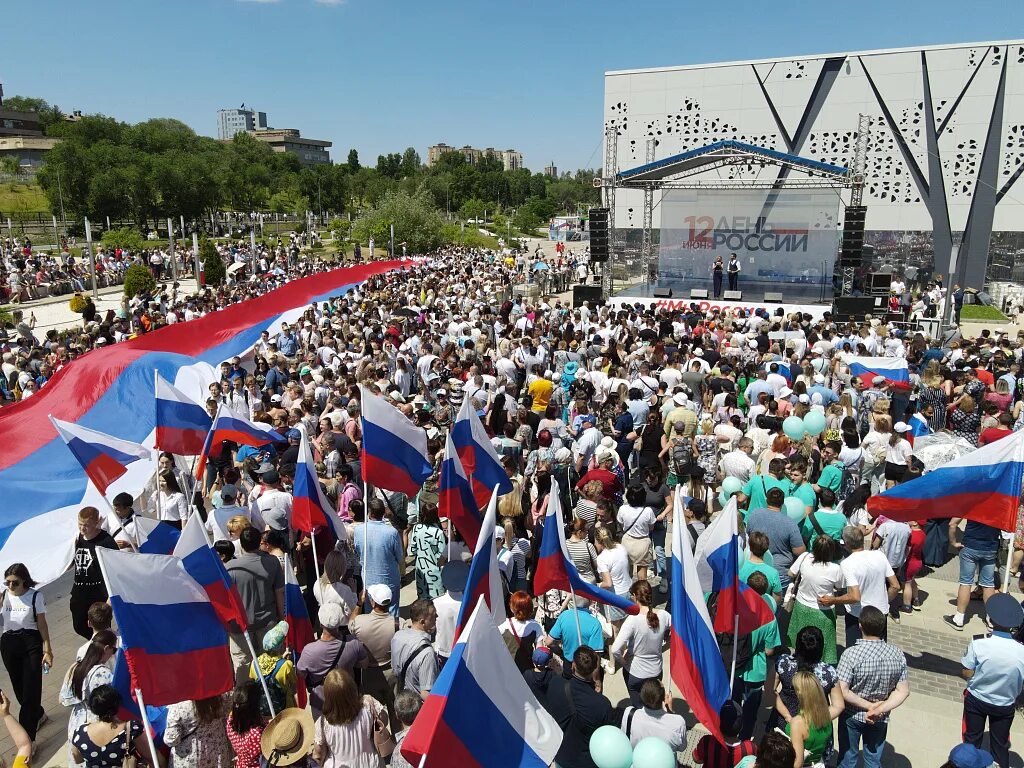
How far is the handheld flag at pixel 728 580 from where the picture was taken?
4777 millimetres

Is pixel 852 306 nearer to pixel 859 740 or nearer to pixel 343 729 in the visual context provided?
pixel 859 740

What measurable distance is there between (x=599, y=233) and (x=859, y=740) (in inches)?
844

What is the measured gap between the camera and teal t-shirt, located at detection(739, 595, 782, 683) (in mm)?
5031

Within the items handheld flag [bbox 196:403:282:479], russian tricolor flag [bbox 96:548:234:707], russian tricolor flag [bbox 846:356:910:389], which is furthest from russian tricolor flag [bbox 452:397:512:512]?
russian tricolor flag [bbox 846:356:910:389]

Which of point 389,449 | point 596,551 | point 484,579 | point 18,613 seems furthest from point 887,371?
point 18,613

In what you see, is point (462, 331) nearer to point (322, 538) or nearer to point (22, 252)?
point (322, 538)

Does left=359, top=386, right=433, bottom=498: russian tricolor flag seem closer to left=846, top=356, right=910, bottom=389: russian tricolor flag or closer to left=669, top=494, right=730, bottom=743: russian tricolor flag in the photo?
left=669, top=494, right=730, bottom=743: russian tricolor flag

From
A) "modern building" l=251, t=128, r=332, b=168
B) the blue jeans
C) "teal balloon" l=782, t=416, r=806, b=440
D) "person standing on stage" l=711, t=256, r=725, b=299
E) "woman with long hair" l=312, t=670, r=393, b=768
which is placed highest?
"modern building" l=251, t=128, r=332, b=168

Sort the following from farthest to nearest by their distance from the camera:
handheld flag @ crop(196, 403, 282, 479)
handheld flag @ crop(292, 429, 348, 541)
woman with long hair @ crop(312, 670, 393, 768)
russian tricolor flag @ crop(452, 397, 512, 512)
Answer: handheld flag @ crop(196, 403, 282, 479) < russian tricolor flag @ crop(452, 397, 512, 512) < handheld flag @ crop(292, 429, 348, 541) < woman with long hair @ crop(312, 670, 393, 768)

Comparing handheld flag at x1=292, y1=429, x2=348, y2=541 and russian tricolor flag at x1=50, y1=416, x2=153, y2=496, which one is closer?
handheld flag at x1=292, y1=429, x2=348, y2=541


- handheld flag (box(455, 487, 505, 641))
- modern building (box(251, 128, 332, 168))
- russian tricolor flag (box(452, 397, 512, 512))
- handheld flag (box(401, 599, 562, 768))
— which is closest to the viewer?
handheld flag (box(401, 599, 562, 768))

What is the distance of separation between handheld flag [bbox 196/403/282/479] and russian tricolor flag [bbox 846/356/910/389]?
8.29 metres

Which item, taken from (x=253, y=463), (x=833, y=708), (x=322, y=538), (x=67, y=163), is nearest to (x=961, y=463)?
(x=833, y=708)

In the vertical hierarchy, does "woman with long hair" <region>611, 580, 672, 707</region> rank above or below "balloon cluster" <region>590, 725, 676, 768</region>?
below
